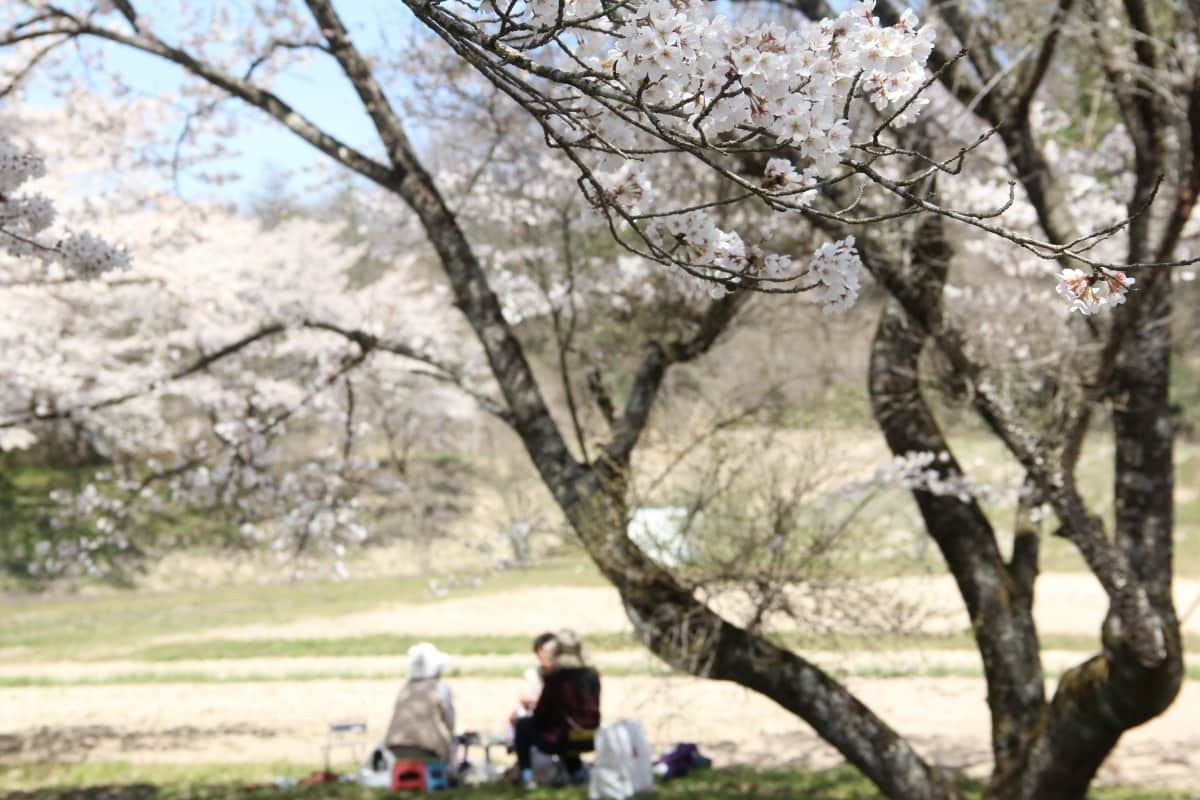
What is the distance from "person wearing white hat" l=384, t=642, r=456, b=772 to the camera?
6.59 meters

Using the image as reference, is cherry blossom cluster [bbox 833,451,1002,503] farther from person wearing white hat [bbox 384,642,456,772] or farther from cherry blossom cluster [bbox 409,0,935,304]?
cherry blossom cluster [bbox 409,0,935,304]

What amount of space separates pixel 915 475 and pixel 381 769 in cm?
339

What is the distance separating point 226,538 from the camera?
20.1 m

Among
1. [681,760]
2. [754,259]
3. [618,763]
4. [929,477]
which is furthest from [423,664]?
[754,259]

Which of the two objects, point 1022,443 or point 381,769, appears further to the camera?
point 381,769

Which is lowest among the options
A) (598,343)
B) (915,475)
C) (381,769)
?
(381,769)

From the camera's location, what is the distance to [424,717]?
6.60 meters

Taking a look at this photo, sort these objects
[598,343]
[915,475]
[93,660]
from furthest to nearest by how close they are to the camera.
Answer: [93,660]
[598,343]
[915,475]

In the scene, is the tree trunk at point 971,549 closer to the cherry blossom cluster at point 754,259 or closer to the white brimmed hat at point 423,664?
the white brimmed hat at point 423,664

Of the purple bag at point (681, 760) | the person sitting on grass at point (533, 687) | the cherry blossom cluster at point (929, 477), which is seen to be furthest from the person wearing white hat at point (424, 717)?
the cherry blossom cluster at point (929, 477)

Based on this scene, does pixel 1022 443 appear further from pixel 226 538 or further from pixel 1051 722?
pixel 226 538

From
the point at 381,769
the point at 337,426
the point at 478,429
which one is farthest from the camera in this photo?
the point at 478,429

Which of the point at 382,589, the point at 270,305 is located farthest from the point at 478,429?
the point at 382,589

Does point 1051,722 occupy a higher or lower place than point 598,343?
lower
